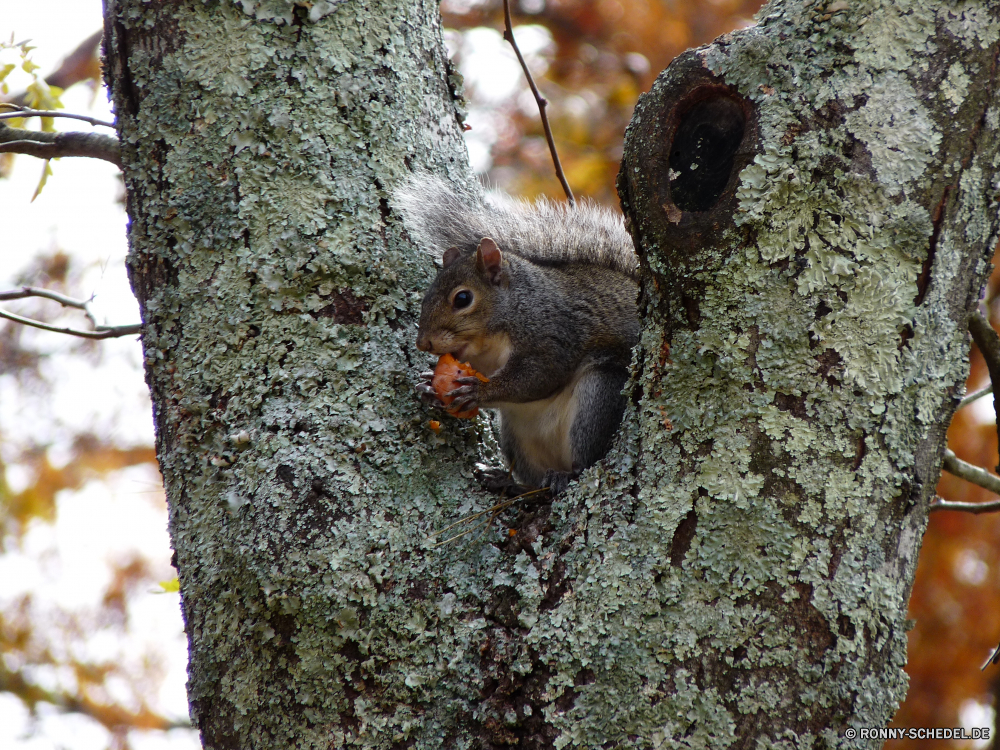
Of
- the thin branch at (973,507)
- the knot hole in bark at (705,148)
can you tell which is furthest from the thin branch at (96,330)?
the thin branch at (973,507)

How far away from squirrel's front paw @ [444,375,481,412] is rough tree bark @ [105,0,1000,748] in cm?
19

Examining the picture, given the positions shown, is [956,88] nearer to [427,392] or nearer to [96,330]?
[427,392]

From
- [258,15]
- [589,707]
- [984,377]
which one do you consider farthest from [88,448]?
[984,377]

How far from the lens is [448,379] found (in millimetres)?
1966

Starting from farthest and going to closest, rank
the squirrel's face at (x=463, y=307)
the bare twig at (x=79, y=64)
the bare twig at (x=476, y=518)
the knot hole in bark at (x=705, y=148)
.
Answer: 1. the bare twig at (x=79, y=64)
2. the squirrel's face at (x=463, y=307)
3. the bare twig at (x=476, y=518)
4. the knot hole in bark at (x=705, y=148)

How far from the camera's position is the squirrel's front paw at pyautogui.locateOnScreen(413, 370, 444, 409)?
71.3 inches

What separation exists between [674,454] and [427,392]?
613 millimetres

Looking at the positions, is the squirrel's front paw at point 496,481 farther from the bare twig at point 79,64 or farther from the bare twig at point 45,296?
the bare twig at point 79,64

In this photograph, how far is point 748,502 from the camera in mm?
1326

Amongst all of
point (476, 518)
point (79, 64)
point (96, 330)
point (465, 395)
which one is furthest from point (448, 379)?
point (79, 64)

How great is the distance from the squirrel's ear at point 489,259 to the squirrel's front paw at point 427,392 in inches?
30.9

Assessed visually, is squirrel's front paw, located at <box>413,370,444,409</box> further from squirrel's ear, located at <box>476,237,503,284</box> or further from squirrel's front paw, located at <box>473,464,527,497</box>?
squirrel's ear, located at <box>476,237,503,284</box>

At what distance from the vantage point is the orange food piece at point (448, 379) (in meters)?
1.88

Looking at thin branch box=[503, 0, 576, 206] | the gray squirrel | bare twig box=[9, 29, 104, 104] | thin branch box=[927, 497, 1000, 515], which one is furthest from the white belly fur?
bare twig box=[9, 29, 104, 104]
